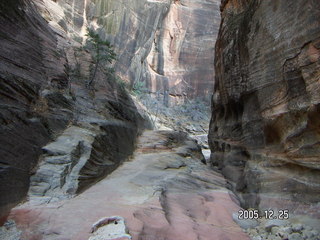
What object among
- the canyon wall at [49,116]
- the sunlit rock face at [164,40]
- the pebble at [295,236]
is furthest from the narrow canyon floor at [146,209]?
the sunlit rock face at [164,40]

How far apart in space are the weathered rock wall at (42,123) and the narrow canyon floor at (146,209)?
0.51 metres

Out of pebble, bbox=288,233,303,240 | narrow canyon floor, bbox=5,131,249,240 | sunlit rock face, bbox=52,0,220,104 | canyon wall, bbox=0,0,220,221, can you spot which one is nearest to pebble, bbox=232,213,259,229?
narrow canyon floor, bbox=5,131,249,240

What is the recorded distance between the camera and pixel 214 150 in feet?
49.2

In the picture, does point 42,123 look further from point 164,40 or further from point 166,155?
point 164,40

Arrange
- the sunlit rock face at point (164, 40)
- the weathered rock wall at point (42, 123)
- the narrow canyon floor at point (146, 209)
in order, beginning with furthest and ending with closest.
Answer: the sunlit rock face at point (164, 40) → the weathered rock wall at point (42, 123) → the narrow canyon floor at point (146, 209)

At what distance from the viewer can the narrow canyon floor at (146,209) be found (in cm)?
451

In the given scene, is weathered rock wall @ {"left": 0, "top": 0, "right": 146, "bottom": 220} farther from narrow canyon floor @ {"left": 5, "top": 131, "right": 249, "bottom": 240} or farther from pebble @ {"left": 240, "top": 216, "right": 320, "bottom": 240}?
pebble @ {"left": 240, "top": 216, "right": 320, "bottom": 240}

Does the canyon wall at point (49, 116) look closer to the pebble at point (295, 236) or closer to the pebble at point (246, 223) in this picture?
the pebble at point (246, 223)

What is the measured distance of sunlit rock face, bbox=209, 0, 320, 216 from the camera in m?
6.06

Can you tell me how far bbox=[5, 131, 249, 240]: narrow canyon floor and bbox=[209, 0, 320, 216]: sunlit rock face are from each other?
1.28 metres

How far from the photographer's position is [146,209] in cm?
562

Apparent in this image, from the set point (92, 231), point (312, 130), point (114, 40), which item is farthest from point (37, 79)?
point (114, 40)

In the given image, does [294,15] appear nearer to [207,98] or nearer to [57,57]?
[57,57]

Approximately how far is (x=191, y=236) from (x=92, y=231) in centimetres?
184
